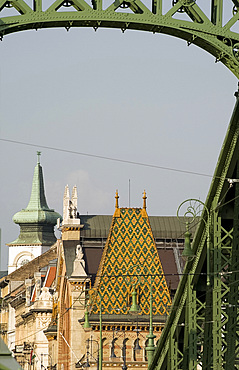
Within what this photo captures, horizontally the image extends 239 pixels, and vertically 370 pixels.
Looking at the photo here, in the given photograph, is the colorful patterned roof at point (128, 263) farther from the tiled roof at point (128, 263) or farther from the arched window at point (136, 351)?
the arched window at point (136, 351)

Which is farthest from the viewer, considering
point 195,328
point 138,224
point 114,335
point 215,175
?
point 138,224

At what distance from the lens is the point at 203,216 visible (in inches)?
1126

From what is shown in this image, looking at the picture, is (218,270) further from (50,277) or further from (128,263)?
(50,277)

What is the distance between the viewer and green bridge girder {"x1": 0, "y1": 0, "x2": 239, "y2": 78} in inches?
674

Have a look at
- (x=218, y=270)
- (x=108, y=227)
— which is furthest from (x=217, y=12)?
(x=108, y=227)

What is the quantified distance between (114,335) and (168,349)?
1889 inches

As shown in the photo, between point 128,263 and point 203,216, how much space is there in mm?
59801

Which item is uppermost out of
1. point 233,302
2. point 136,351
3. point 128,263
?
point 128,263

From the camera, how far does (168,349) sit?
117 feet

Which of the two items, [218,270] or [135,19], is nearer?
[135,19]

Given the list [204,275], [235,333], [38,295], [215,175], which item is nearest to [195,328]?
[204,275]

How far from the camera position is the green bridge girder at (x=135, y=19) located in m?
17.1

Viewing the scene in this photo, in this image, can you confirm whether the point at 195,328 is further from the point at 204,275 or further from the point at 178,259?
the point at 178,259

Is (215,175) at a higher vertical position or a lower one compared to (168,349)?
higher
